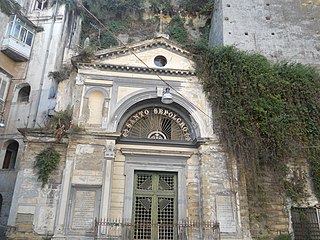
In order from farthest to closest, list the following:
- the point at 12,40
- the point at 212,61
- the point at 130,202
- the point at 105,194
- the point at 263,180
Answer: the point at 12,40 → the point at 212,61 → the point at 263,180 → the point at 130,202 → the point at 105,194

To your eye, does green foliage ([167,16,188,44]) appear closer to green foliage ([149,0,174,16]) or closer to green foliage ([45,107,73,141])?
green foliage ([149,0,174,16])

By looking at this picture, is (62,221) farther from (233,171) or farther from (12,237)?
(233,171)

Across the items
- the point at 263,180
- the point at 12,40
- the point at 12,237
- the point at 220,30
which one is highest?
the point at 220,30

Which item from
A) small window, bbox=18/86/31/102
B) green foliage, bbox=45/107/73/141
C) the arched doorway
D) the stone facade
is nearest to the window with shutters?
small window, bbox=18/86/31/102

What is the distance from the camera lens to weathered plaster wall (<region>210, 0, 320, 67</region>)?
68.1ft

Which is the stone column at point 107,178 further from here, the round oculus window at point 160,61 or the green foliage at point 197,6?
the green foliage at point 197,6

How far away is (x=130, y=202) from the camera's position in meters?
12.0

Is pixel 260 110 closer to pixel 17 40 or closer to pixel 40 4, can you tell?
pixel 17 40

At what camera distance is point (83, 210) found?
36.1ft

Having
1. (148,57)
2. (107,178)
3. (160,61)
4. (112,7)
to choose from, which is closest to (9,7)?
(112,7)

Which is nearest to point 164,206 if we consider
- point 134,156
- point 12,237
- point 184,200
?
point 184,200

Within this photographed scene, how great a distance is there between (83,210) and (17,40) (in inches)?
581

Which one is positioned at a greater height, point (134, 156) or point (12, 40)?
point (12, 40)

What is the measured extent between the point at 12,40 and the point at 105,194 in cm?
1452
